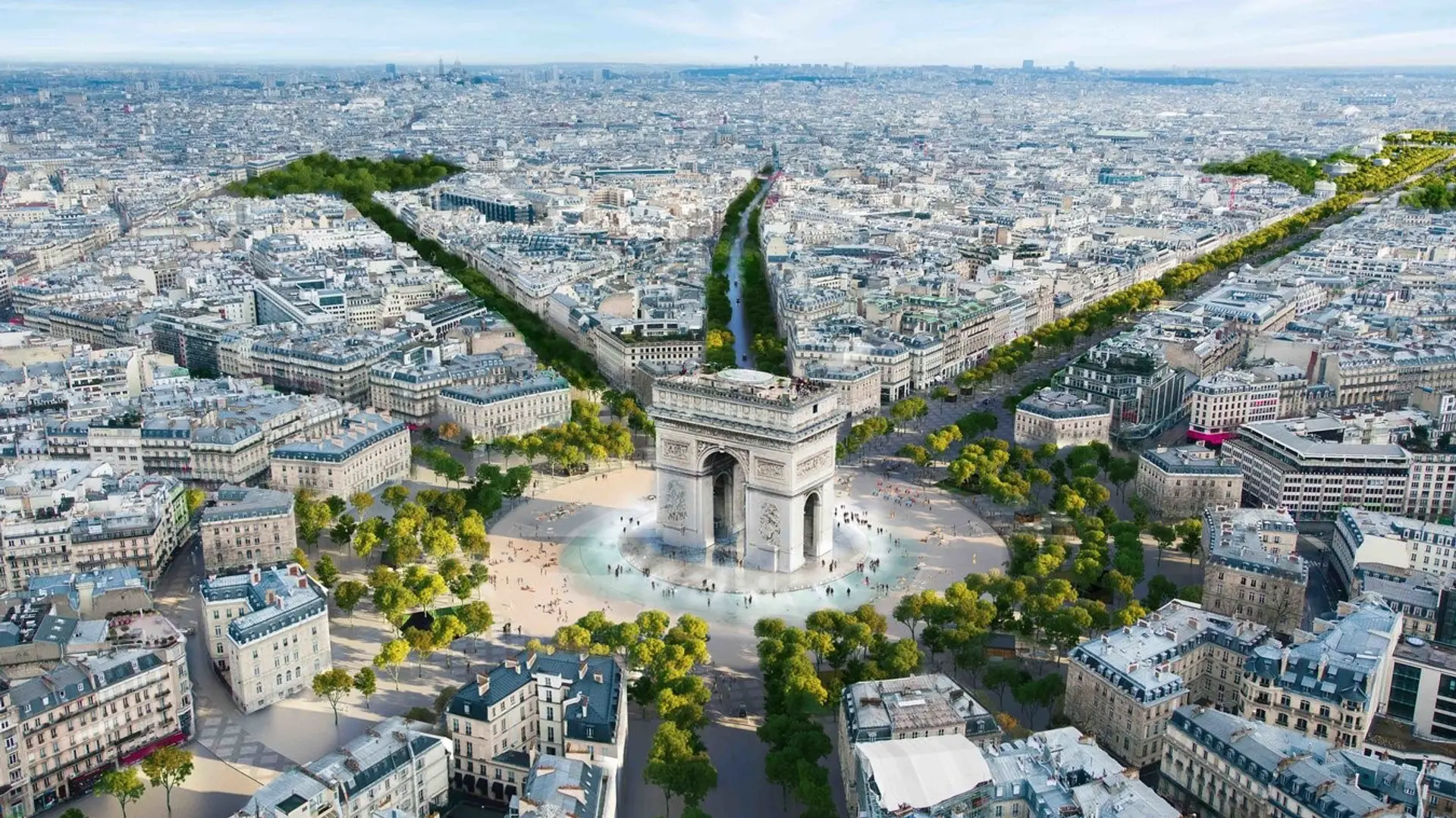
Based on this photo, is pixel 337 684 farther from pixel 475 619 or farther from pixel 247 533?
pixel 247 533

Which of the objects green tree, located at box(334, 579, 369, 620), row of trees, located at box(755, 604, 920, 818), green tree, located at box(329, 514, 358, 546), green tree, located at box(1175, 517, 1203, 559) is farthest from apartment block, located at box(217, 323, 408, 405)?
green tree, located at box(1175, 517, 1203, 559)

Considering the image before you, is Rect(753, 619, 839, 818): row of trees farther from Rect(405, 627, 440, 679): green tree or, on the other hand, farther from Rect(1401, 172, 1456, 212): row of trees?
Rect(1401, 172, 1456, 212): row of trees

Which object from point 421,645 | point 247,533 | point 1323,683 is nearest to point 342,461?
point 247,533

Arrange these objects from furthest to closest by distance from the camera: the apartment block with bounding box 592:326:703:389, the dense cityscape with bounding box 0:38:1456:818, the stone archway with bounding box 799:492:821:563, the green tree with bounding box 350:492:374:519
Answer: the apartment block with bounding box 592:326:703:389 → the green tree with bounding box 350:492:374:519 → the stone archway with bounding box 799:492:821:563 → the dense cityscape with bounding box 0:38:1456:818

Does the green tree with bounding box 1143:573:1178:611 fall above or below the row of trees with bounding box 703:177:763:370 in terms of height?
below

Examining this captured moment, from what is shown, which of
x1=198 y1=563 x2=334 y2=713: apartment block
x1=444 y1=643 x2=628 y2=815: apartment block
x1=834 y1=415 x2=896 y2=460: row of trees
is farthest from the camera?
x1=834 y1=415 x2=896 y2=460: row of trees

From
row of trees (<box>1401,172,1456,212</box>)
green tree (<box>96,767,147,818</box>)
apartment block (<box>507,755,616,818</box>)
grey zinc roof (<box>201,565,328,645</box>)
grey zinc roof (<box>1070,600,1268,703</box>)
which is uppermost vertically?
row of trees (<box>1401,172,1456,212</box>)

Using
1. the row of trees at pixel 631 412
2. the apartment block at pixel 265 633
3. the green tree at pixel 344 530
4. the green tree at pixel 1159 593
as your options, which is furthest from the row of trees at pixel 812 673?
the row of trees at pixel 631 412

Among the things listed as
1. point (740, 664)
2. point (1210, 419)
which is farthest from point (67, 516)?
point (1210, 419)
